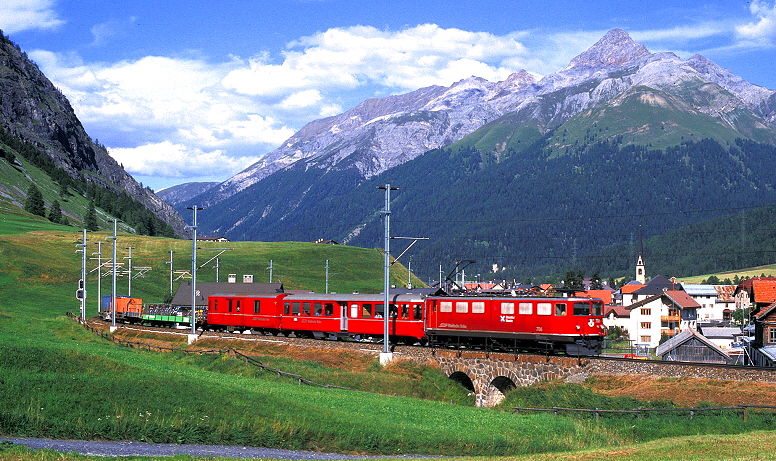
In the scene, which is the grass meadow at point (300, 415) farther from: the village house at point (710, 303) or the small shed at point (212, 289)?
the village house at point (710, 303)

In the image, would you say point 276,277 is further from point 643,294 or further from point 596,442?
point 596,442

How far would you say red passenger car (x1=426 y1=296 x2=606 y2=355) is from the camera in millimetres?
47219

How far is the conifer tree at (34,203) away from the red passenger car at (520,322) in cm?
16563

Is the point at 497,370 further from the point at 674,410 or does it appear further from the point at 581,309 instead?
the point at 674,410

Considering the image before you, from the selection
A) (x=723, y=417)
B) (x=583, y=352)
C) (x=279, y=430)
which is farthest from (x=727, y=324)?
(x=279, y=430)

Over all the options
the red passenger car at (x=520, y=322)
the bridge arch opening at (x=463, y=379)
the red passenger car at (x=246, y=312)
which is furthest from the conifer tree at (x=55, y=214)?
the bridge arch opening at (x=463, y=379)

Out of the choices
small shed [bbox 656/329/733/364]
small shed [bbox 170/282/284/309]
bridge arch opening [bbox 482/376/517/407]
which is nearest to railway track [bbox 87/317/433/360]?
bridge arch opening [bbox 482/376/517/407]

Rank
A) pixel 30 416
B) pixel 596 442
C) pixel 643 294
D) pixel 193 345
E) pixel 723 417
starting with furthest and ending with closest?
pixel 643 294 < pixel 193 345 < pixel 723 417 < pixel 596 442 < pixel 30 416

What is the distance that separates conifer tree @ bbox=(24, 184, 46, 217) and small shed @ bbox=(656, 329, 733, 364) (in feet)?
534

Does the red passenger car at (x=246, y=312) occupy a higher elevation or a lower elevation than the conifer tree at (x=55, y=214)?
lower

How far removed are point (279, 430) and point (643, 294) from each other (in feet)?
549

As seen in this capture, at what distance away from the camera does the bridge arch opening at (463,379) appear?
164 ft

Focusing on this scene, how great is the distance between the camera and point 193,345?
66938mm

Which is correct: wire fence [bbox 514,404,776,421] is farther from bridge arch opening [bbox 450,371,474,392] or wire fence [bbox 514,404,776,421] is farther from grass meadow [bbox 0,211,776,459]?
bridge arch opening [bbox 450,371,474,392]
